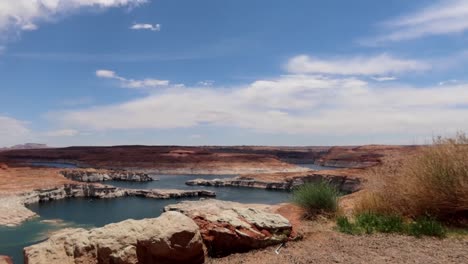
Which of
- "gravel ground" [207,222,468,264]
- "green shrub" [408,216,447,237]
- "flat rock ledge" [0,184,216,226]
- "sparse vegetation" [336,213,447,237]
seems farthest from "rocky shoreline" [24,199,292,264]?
"flat rock ledge" [0,184,216,226]

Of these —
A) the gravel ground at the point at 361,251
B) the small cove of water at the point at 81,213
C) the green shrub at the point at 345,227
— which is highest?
the green shrub at the point at 345,227

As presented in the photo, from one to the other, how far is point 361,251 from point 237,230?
2375 millimetres

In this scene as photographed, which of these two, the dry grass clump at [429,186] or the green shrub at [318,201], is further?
the green shrub at [318,201]

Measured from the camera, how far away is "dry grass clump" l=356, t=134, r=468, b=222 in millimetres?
9008

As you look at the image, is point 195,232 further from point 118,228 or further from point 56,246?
point 56,246

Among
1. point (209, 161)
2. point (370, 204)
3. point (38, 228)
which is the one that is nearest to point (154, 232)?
point (370, 204)

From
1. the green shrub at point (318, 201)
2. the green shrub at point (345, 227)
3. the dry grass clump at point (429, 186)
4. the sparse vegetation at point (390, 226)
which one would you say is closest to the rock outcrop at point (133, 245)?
the green shrub at point (345, 227)

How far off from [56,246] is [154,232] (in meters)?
2.21

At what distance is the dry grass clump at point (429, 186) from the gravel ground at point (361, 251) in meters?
1.38

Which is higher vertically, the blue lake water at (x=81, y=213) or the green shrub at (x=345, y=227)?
the green shrub at (x=345, y=227)

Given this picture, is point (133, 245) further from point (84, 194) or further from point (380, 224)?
point (84, 194)

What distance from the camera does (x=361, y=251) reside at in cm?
702

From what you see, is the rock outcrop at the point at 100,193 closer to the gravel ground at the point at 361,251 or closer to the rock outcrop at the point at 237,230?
the rock outcrop at the point at 237,230

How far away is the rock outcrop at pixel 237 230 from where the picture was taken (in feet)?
26.1
